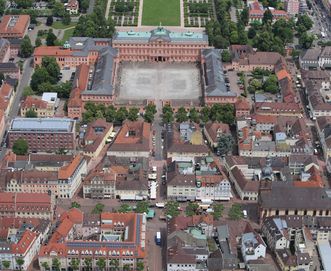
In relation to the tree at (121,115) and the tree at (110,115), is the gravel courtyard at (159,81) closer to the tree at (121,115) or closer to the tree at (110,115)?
the tree at (121,115)

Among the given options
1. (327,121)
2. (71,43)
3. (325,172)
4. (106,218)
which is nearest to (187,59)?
(71,43)

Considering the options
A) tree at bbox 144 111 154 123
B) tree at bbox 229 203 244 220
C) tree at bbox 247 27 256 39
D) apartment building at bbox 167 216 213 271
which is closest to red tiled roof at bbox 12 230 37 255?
apartment building at bbox 167 216 213 271

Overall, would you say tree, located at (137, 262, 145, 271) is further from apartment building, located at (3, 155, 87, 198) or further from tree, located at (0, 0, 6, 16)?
tree, located at (0, 0, 6, 16)

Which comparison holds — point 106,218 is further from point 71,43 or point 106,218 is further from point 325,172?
point 71,43

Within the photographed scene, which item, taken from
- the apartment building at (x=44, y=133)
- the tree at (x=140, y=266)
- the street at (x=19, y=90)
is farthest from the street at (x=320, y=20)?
the tree at (x=140, y=266)

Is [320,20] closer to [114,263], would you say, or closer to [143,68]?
[143,68]
